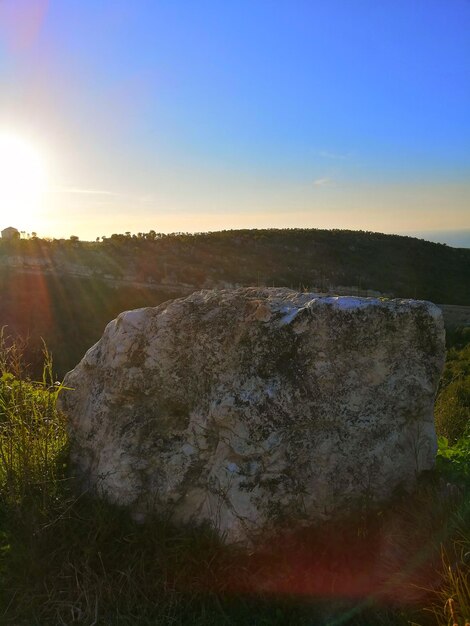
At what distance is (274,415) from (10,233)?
34.0 metres

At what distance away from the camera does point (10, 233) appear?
3322 cm

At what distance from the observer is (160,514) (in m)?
3.23

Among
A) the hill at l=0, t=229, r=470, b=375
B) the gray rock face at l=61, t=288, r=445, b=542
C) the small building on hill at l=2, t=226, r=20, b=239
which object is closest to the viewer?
the gray rock face at l=61, t=288, r=445, b=542

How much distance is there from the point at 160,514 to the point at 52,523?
647mm

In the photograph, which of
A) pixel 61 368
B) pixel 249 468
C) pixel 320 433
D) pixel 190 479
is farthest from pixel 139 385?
pixel 61 368

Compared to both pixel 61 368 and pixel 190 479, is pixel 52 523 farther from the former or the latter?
pixel 61 368

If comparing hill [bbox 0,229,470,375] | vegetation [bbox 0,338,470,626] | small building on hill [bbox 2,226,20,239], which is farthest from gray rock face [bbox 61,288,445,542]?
small building on hill [bbox 2,226,20,239]

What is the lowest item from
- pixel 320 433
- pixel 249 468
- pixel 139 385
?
pixel 249 468

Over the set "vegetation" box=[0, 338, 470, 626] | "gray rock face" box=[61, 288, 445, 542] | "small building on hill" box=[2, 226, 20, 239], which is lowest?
"vegetation" box=[0, 338, 470, 626]

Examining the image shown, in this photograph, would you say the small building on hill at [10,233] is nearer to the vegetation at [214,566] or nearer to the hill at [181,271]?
the hill at [181,271]

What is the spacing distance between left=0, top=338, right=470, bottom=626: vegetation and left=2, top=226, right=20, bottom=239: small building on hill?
105 feet

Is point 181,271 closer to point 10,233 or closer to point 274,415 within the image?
point 10,233

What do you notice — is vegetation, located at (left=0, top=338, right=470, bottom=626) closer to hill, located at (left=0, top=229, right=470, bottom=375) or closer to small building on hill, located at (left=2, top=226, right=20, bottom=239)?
hill, located at (left=0, top=229, right=470, bottom=375)

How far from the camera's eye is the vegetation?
2697 millimetres
